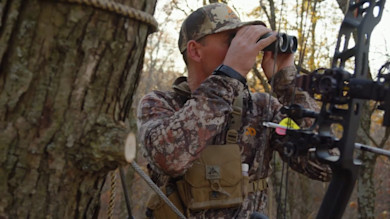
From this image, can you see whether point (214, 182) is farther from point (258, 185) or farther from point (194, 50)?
point (194, 50)

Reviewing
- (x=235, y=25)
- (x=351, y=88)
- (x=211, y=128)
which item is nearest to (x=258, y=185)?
(x=211, y=128)

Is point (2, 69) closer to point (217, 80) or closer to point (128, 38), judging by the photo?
point (128, 38)

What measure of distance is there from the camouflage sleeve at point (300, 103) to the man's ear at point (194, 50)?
492 millimetres

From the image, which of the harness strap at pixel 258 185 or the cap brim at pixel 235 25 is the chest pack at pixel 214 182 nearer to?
the harness strap at pixel 258 185

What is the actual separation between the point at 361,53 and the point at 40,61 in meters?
1.21

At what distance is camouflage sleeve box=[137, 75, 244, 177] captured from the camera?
222 cm

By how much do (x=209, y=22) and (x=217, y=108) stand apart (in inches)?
24.1

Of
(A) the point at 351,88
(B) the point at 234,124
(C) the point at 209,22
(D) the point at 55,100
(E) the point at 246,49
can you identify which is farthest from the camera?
(C) the point at 209,22

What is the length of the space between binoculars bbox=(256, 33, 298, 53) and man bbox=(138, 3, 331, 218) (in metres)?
0.07

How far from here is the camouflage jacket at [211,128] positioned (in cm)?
224

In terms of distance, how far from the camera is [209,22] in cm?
265

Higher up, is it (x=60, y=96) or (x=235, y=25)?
(x=235, y=25)

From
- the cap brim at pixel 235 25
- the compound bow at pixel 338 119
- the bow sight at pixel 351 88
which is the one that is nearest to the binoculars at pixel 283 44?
the cap brim at pixel 235 25

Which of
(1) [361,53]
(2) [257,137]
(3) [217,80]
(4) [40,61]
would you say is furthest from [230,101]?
(4) [40,61]
